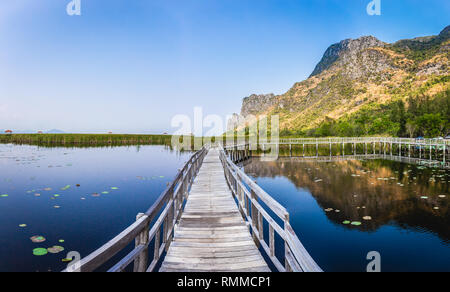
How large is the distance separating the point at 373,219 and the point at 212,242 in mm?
10104

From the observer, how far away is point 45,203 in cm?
1329

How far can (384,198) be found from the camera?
14867 mm

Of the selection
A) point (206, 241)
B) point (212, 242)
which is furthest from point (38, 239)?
point (212, 242)

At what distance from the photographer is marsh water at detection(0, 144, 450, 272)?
8414mm

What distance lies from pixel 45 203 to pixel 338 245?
48.6 ft

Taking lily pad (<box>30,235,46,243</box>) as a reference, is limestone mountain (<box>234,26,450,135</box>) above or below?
above

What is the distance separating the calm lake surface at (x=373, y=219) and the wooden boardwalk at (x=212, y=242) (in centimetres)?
414

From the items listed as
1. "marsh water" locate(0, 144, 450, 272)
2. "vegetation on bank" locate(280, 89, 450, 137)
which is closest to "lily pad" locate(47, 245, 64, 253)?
"marsh water" locate(0, 144, 450, 272)

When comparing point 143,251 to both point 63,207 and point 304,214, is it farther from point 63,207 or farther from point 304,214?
point 63,207

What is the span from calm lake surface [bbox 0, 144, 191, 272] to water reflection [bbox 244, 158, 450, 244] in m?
10.6

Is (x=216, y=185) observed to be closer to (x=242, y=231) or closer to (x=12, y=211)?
(x=242, y=231)

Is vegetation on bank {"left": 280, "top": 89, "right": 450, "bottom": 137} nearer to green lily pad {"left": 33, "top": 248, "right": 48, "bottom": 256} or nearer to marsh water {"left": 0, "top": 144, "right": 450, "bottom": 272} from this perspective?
marsh water {"left": 0, "top": 144, "right": 450, "bottom": 272}
